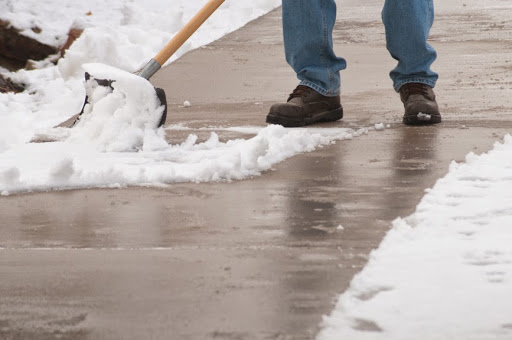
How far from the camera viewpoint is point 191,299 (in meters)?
1.96

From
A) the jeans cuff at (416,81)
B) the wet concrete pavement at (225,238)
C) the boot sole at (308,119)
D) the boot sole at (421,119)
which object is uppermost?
the jeans cuff at (416,81)

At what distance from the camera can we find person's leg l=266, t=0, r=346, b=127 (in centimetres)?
425

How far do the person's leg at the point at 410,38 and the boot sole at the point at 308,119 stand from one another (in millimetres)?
296

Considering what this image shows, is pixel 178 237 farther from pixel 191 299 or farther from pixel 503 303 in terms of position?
pixel 503 303

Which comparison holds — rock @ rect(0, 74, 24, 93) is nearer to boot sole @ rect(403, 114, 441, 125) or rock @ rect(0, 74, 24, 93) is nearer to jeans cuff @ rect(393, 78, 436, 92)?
jeans cuff @ rect(393, 78, 436, 92)

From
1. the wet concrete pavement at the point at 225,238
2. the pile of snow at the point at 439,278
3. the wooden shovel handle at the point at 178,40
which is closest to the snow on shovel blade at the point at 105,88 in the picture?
the wet concrete pavement at the point at 225,238

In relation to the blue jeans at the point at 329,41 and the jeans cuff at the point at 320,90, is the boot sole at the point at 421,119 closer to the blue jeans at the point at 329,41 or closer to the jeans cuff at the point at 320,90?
the blue jeans at the point at 329,41

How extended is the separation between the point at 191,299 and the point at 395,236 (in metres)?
0.60

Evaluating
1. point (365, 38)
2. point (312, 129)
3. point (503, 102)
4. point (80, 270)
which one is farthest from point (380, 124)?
point (365, 38)

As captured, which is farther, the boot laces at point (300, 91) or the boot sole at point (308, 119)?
the boot laces at point (300, 91)

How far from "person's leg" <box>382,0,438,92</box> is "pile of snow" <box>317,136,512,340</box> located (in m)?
1.56

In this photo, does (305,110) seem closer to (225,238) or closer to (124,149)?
(124,149)

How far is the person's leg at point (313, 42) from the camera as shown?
14.1ft

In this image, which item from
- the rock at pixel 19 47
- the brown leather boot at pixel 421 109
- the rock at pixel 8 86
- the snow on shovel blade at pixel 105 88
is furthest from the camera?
the rock at pixel 19 47
